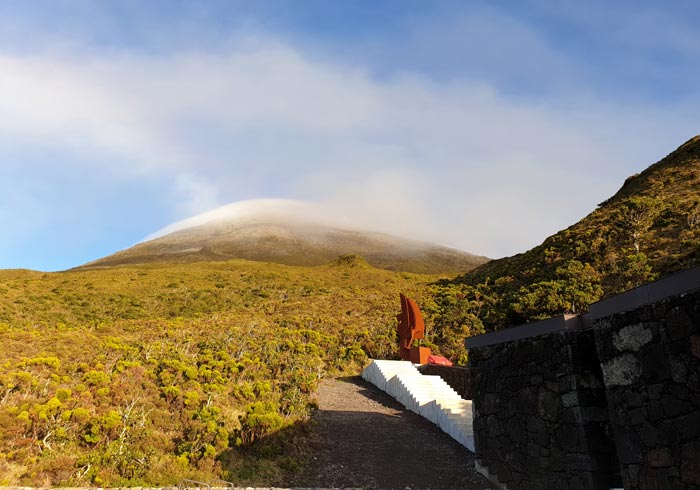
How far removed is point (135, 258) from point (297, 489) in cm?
10773

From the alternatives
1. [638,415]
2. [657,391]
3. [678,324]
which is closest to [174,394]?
[638,415]

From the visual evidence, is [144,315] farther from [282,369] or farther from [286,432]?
[286,432]

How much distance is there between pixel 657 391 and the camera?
5.74m

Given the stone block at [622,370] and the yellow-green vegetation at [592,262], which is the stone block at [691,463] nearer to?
the stone block at [622,370]

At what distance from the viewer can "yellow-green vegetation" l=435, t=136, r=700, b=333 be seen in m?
25.0

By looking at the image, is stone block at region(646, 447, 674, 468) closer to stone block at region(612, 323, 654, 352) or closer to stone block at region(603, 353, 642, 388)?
stone block at region(603, 353, 642, 388)

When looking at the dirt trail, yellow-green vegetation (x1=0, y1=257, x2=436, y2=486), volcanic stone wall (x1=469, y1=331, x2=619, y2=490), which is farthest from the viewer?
the dirt trail

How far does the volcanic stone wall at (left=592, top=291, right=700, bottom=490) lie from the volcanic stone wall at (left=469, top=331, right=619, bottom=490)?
0.95 meters

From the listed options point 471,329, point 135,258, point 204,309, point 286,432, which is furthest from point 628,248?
point 135,258

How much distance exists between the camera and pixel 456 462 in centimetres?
1125

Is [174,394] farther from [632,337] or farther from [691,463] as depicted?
[691,463]

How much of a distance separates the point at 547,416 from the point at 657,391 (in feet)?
8.32

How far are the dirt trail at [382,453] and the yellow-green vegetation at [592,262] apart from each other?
12.1 meters

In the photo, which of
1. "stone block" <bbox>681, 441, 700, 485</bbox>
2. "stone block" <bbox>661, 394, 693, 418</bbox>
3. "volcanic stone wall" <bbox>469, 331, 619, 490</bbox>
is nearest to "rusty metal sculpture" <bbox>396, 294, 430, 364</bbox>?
"volcanic stone wall" <bbox>469, 331, 619, 490</bbox>
